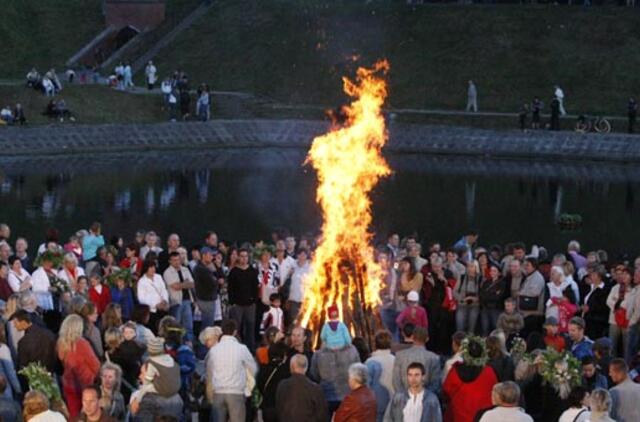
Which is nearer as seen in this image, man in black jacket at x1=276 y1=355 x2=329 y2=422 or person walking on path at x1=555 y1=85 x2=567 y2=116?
man in black jacket at x1=276 y1=355 x2=329 y2=422

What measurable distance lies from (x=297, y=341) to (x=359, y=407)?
165 cm

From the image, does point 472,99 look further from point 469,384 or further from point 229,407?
point 469,384

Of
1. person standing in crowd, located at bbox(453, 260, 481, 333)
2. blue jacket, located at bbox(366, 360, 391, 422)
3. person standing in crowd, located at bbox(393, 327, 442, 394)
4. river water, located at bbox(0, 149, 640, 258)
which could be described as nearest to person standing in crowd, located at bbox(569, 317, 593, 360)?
person standing in crowd, located at bbox(393, 327, 442, 394)

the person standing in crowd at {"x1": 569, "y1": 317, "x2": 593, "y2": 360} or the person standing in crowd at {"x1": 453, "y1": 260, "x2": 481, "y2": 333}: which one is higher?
the person standing in crowd at {"x1": 453, "y1": 260, "x2": 481, "y2": 333}

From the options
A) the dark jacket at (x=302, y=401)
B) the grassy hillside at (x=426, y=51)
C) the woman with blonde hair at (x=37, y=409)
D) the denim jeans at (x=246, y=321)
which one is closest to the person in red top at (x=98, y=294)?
the denim jeans at (x=246, y=321)

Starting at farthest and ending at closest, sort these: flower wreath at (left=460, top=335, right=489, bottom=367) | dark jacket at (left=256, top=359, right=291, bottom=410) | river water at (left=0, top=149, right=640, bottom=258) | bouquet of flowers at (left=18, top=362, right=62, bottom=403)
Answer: river water at (left=0, top=149, right=640, bottom=258) → dark jacket at (left=256, top=359, right=291, bottom=410) → flower wreath at (left=460, top=335, right=489, bottom=367) → bouquet of flowers at (left=18, top=362, right=62, bottom=403)

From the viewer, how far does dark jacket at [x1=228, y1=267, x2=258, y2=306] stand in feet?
73.0

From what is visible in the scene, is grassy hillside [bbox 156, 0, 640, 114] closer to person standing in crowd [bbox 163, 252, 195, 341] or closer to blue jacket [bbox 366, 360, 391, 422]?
person standing in crowd [bbox 163, 252, 195, 341]

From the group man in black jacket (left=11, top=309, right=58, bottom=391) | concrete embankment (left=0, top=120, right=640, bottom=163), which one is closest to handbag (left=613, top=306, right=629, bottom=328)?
man in black jacket (left=11, top=309, right=58, bottom=391)

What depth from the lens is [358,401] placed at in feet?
49.2

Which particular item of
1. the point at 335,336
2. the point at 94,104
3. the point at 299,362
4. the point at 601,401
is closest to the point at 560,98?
the point at 94,104

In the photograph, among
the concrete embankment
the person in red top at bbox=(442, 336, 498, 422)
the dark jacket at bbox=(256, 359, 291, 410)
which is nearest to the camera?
the person in red top at bbox=(442, 336, 498, 422)

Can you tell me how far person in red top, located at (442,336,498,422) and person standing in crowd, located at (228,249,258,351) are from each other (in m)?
6.75

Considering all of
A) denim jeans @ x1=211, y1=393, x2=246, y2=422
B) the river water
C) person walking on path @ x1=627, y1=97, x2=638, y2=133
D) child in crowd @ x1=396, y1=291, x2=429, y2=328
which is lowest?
denim jeans @ x1=211, y1=393, x2=246, y2=422
